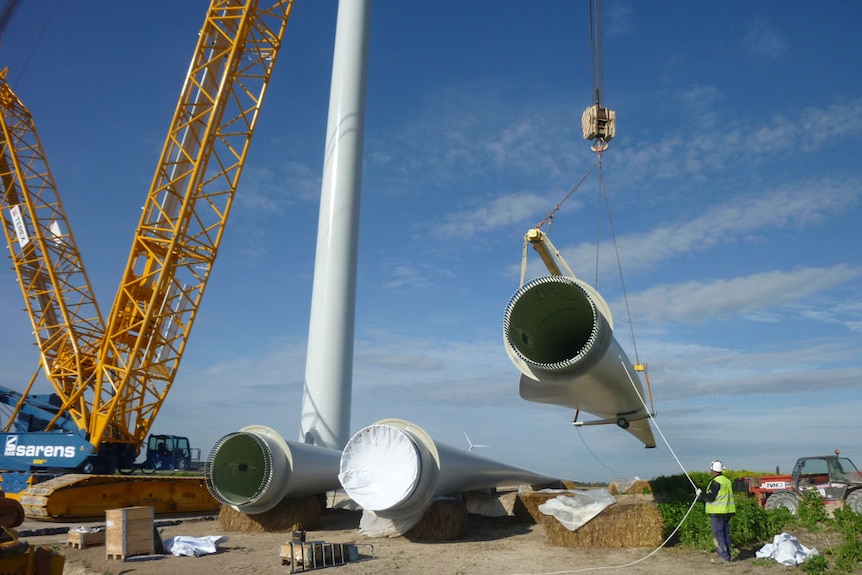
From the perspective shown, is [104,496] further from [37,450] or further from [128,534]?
[128,534]

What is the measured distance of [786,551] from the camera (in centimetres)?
1029

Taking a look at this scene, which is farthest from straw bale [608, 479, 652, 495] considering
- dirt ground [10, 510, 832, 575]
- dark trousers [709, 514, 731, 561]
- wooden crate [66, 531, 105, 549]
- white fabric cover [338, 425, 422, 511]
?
wooden crate [66, 531, 105, 549]

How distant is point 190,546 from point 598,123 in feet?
36.5

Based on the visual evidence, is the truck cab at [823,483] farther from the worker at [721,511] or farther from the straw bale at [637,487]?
the worker at [721,511]

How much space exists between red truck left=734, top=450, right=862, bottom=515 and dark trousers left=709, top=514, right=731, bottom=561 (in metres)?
5.58

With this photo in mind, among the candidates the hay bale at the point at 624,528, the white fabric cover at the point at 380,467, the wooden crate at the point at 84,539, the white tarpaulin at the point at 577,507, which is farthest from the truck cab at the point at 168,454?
the hay bale at the point at 624,528

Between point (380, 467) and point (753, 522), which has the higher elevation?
point (380, 467)

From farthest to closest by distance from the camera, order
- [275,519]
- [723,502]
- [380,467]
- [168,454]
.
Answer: [168,454]
[275,519]
[380,467]
[723,502]

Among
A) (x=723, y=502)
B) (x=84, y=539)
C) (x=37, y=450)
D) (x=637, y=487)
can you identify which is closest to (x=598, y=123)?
(x=723, y=502)

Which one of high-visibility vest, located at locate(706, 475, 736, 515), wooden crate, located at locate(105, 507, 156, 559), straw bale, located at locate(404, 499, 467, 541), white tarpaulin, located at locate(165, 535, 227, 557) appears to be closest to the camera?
high-visibility vest, located at locate(706, 475, 736, 515)

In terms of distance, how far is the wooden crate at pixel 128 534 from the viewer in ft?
38.9

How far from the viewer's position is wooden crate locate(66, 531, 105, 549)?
13047 millimetres

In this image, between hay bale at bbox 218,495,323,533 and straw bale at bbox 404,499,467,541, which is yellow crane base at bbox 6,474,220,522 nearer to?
hay bale at bbox 218,495,323,533

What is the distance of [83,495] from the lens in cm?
1850
